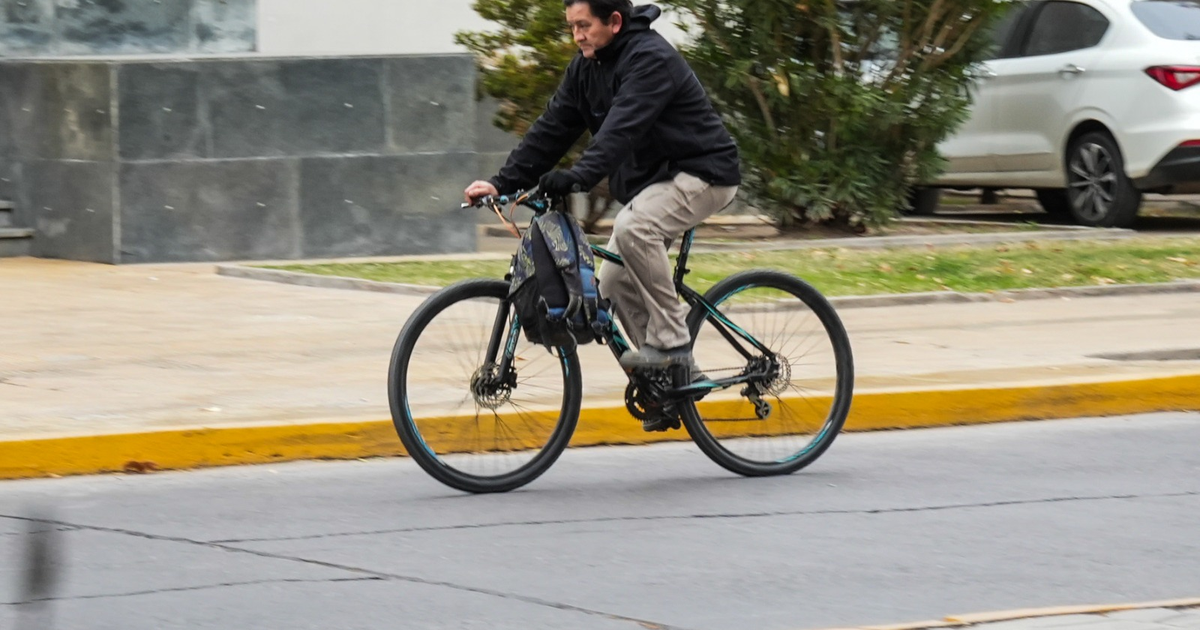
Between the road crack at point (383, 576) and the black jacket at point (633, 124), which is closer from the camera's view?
the road crack at point (383, 576)

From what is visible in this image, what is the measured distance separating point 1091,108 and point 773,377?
27.1 ft

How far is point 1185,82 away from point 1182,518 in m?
8.23

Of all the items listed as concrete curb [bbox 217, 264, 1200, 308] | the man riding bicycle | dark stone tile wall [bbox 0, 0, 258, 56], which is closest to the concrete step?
dark stone tile wall [bbox 0, 0, 258, 56]

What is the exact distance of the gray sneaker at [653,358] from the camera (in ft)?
19.7

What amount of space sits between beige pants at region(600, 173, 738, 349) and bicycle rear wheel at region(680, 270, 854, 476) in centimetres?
21

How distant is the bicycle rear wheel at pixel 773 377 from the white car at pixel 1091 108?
23.7 ft

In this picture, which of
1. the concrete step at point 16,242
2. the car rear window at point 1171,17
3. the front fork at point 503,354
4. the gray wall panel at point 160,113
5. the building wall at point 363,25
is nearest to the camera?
the front fork at point 503,354

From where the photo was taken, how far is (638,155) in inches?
235

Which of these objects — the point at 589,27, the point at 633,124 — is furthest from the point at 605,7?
the point at 633,124

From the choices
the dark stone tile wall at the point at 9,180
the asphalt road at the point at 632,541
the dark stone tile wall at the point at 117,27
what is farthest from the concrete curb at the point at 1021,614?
the dark stone tile wall at the point at 117,27

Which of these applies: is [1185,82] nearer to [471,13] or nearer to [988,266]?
[988,266]

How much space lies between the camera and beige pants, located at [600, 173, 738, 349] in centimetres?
585

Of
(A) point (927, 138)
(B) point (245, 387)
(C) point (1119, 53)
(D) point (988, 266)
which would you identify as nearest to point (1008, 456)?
(B) point (245, 387)

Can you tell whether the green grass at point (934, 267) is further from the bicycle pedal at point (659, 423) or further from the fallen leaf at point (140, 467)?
the fallen leaf at point (140, 467)
